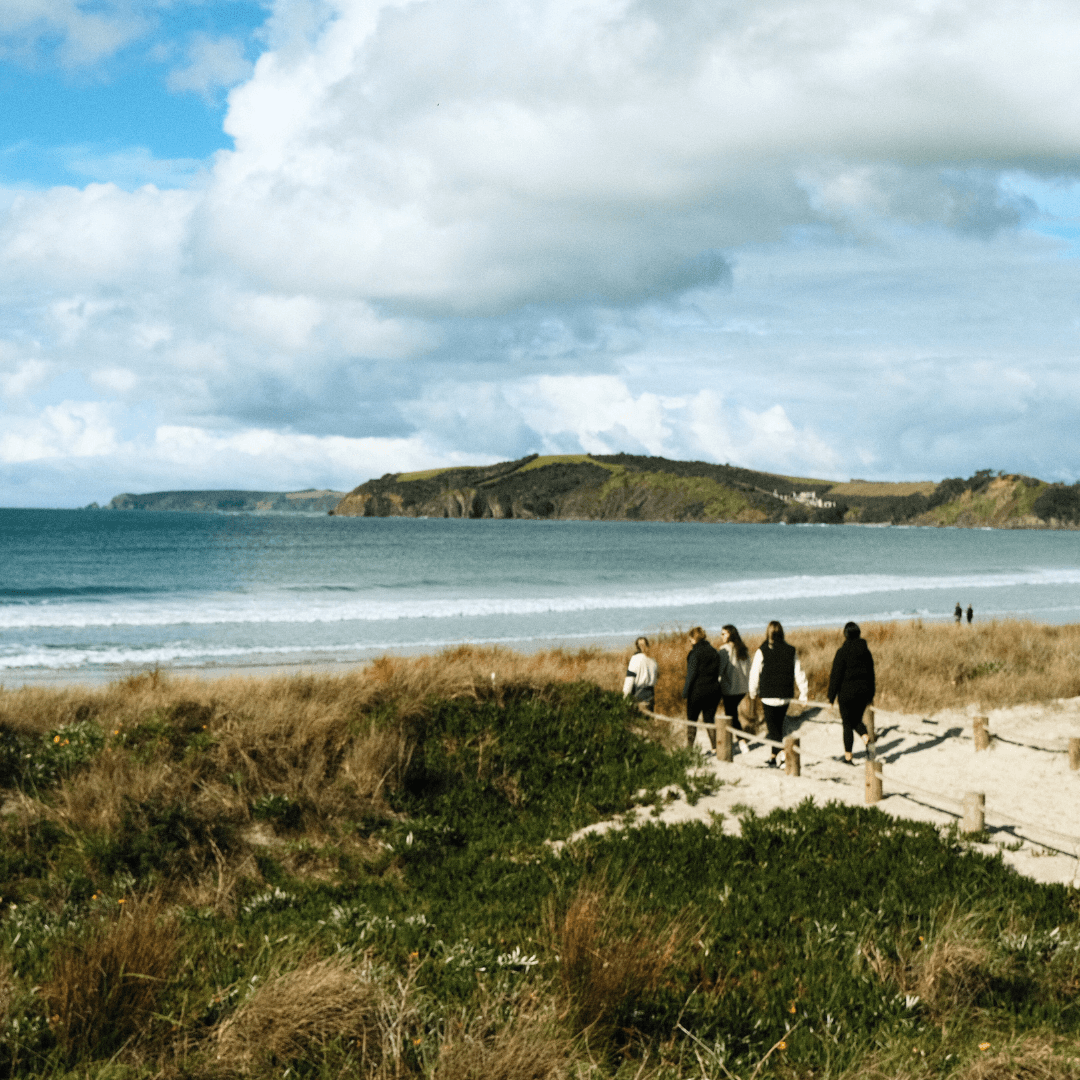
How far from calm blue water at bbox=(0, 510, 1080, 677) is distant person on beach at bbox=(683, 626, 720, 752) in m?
15.2

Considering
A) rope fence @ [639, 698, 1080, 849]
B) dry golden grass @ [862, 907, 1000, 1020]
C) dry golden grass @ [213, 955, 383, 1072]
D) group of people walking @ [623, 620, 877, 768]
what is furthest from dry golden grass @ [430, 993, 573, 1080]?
group of people walking @ [623, 620, 877, 768]

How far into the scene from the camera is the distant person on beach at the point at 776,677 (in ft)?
41.2

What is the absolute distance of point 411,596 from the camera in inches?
1750

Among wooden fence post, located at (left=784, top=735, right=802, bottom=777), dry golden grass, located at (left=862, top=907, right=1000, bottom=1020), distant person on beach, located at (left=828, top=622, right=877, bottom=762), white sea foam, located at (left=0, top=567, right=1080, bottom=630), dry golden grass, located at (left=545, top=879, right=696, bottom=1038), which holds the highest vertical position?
distant person on beach, located at (left=828, top=622, right=877, bottom=762)

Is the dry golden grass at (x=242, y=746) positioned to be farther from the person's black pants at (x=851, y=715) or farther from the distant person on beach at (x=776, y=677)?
the person's black pants at (x=851, y=715)

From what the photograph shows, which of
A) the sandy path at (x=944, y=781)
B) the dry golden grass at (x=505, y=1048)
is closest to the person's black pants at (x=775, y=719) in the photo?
the sandy path at (x=944, y=781)

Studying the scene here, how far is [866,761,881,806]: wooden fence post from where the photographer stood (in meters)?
10.4

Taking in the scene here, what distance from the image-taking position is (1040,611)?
131ft

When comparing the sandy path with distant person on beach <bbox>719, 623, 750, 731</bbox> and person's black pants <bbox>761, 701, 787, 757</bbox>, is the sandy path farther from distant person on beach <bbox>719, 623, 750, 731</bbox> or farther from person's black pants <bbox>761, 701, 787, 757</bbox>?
distant person on beach <bbox>719, 623, 750, 731</bbox>

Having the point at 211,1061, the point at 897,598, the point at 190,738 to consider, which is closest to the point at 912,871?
the point at 211,1061

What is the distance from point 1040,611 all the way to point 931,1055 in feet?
132

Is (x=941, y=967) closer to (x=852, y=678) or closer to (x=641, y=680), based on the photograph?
(x=852, y=678)

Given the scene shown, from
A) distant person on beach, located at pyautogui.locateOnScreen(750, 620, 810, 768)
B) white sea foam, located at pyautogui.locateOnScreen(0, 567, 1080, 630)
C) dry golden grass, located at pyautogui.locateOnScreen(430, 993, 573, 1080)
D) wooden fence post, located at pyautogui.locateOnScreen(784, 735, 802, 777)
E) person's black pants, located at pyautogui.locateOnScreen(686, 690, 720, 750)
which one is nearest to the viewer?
dry golden grass, located at pyautogui.locateOnScreen(430, 993, 573, 1080)

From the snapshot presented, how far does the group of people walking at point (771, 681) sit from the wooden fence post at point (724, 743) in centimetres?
30
